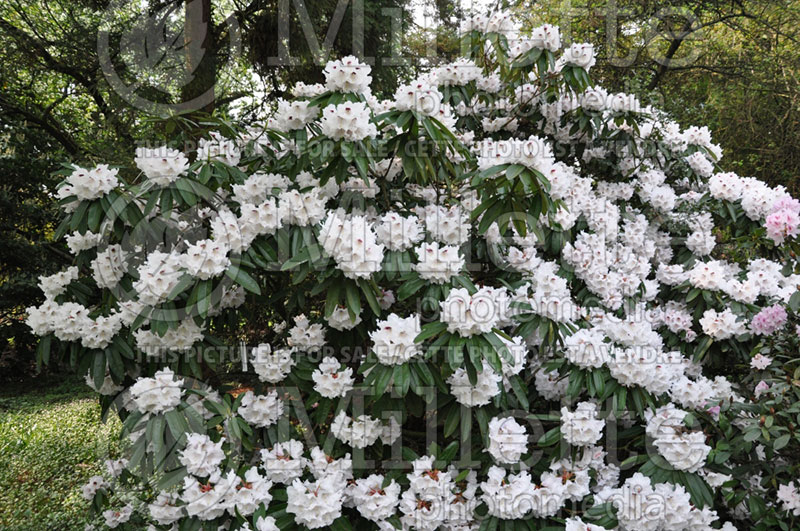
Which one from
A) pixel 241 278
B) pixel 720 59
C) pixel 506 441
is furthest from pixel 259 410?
pixel 720 59

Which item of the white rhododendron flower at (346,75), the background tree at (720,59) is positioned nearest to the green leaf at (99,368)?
the white rhododendron flower at (346,75)

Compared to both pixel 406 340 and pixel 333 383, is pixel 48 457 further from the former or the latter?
pixel 406 340

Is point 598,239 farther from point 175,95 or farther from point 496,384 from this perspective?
point 175,95

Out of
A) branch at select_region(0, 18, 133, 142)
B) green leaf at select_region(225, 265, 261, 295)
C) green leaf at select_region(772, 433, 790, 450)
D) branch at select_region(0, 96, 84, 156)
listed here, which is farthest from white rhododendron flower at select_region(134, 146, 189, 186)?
branch at select_region(0, 96, 84, 156)

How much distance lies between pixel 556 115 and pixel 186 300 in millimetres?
1936

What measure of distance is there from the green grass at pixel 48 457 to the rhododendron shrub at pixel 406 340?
1130 mm

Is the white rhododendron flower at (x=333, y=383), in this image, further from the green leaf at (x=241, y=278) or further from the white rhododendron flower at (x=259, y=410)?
the green leaf at (x=241, y=278)

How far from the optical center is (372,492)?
5.89 ft

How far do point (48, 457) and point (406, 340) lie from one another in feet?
12.9

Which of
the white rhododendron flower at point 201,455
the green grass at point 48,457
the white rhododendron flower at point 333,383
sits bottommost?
the green grass at point 48,457

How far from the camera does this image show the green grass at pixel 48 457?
3.40 metres

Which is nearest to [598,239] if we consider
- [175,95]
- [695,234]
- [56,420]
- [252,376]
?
[695,234]

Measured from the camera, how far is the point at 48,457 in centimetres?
425

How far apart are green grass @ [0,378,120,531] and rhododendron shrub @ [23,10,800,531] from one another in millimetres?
1130
